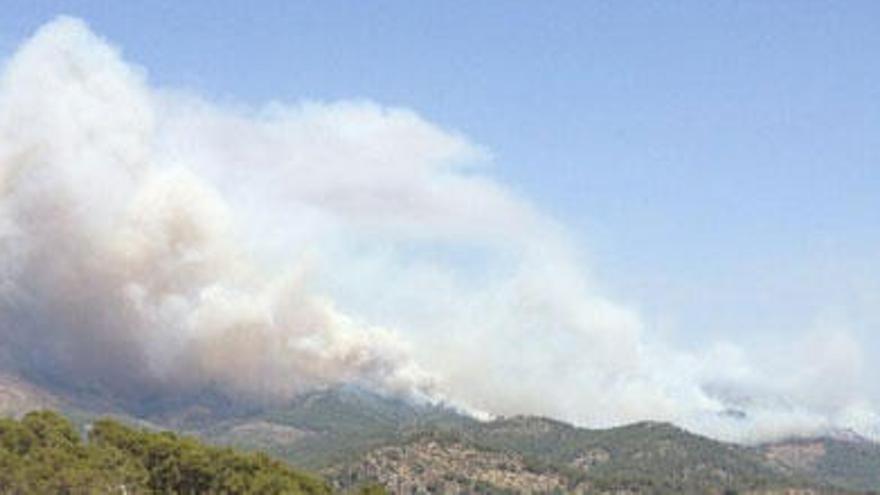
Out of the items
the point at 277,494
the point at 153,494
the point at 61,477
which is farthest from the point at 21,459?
the point at 277,494

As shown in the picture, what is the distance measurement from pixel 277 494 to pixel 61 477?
1353 inches

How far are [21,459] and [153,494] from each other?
21.7 meters

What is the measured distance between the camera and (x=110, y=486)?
618 ft

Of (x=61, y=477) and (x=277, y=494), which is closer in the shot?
(x=61, y=477)

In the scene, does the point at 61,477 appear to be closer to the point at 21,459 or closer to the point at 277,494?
the point at 21,459

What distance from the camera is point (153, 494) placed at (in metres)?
198

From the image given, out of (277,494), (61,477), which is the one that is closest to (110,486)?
(61,477)

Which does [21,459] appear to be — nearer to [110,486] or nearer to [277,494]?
[110,486]

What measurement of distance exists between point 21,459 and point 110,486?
1442 cm

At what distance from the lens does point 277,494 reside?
7830 inches

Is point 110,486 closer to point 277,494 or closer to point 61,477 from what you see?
point 61,477

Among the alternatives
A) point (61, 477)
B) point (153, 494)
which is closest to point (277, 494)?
point (153, 494)

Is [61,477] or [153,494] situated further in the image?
[153,494]
